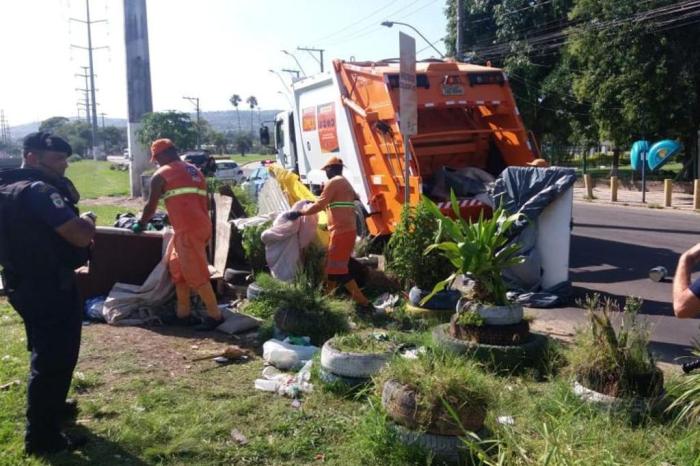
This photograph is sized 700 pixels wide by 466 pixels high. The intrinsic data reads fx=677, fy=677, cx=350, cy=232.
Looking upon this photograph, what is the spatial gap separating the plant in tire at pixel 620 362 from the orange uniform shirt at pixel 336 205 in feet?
11.5

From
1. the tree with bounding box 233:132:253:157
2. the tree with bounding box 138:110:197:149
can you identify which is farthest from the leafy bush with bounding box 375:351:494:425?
the tree with bounding box 233:132:253:157

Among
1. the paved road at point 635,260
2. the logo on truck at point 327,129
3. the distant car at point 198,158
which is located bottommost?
the paved road at point 635,260

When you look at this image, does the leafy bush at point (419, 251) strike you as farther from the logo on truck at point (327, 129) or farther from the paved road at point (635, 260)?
the logo on truck at point (327, 129)

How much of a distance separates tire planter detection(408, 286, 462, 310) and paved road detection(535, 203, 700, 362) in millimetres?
992

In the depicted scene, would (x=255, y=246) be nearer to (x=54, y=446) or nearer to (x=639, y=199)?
(x=54, y=446)

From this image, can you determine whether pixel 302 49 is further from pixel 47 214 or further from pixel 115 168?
pixel 47 214

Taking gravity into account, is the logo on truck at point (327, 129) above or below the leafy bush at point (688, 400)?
above

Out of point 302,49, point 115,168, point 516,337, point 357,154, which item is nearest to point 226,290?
point 357,154

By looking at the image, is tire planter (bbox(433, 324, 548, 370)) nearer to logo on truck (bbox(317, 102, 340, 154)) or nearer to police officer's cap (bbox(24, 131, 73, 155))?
police officer's cap (bbox(24, 131, 73, 155))

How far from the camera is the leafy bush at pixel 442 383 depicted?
10.7 ft

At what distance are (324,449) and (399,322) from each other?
9.49 ft

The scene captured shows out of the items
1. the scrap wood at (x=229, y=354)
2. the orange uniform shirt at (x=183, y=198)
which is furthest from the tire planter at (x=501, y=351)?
the orange uniform shirt at (x=183, y=198)

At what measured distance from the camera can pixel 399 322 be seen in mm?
6598

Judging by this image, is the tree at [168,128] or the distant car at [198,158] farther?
the tree at [168,128]
